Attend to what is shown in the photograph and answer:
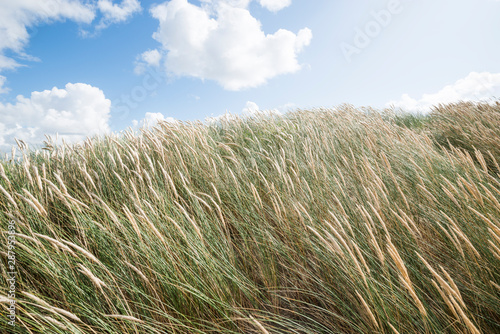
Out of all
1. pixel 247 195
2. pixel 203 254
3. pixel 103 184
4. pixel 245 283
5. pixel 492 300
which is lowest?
pixel 492 300

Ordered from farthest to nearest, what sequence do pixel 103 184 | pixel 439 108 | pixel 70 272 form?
1. pixel 439 108
2. pixel 103 184
3. pixel 70 272

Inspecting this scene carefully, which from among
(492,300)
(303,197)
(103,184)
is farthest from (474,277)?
(103,184)

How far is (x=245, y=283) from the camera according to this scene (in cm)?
149

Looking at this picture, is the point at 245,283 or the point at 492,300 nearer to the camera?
the point at 492,300

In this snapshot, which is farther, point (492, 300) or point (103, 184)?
point (103, 184)

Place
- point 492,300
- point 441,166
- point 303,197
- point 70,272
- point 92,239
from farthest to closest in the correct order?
point 441,166 < point 303,197 < point 92,239 < point 70,272 < point 492,300

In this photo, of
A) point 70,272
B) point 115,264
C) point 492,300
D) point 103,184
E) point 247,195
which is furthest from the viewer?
point 103,184

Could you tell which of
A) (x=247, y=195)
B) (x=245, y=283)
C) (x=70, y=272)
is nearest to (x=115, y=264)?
(x=70, y=272)

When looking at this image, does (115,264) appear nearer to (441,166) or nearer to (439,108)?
(441,166)

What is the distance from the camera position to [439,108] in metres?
7.36

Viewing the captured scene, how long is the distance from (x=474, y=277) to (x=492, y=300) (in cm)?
10

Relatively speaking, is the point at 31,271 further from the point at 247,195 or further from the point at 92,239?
the point at 247,195

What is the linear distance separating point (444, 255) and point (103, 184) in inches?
104

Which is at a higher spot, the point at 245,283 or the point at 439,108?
the point at 439,108
